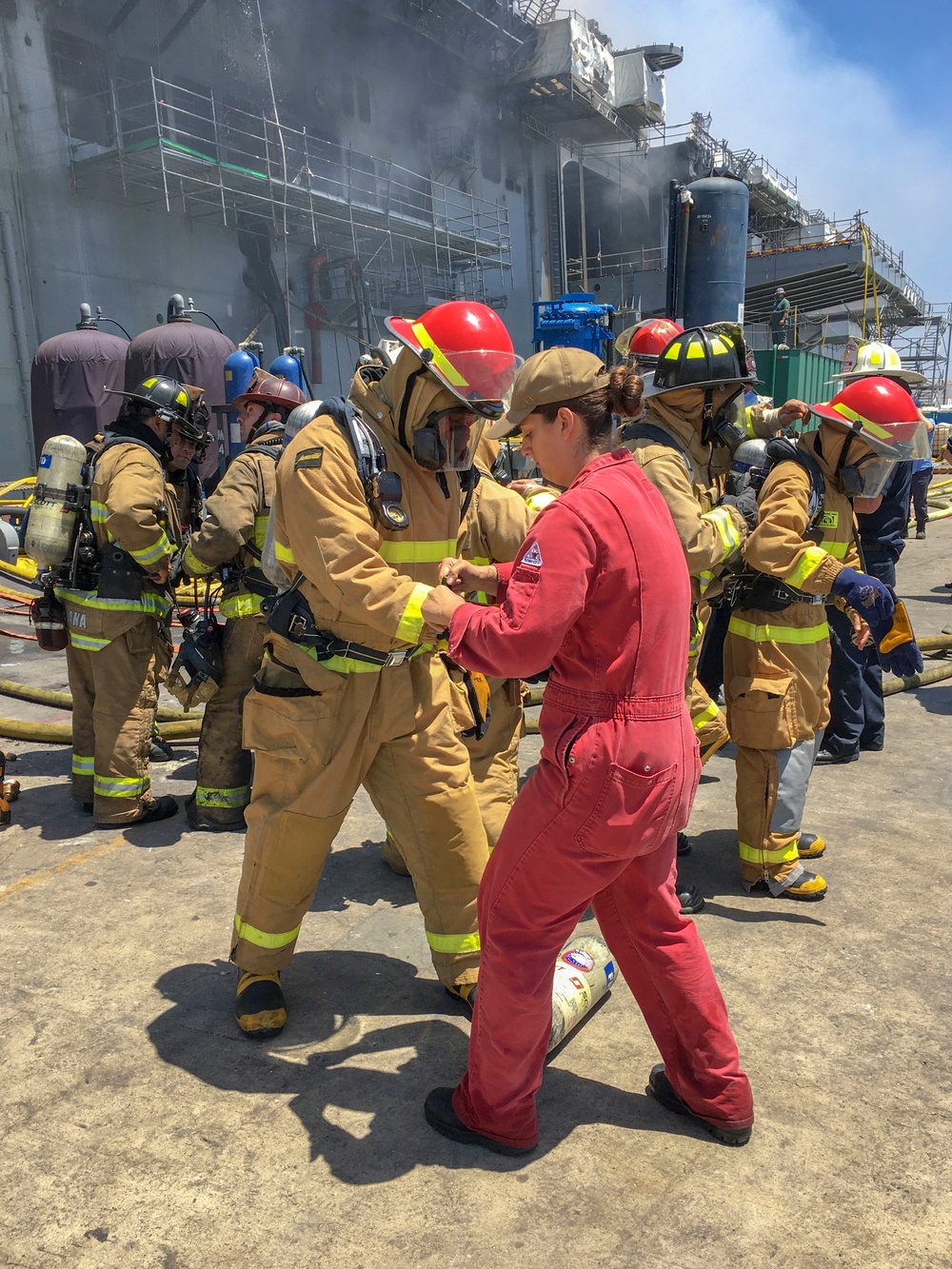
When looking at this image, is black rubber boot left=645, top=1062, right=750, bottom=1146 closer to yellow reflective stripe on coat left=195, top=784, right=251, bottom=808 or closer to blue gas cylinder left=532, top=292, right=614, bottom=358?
yellow reflective stripe on coat left=195, top=784, right=251, bottom=808

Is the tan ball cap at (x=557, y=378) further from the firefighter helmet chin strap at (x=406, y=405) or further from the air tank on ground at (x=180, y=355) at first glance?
the air tank on ground at (x=180, y=355)

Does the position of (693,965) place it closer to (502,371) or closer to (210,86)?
(502,371)

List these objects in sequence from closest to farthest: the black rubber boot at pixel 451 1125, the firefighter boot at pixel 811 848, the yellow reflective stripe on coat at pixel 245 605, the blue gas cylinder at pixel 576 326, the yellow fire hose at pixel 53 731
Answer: the black rubber boot at pixel 451 1125, the firefighter boot at pixel 811 848, the yellow reflective stripe on coat at pixel 245 605, the yellow fire hose at pixel 53 731, the blue gas cylinder at pixel 576 326

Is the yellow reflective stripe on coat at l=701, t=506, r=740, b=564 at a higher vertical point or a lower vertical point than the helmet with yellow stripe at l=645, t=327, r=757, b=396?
lower

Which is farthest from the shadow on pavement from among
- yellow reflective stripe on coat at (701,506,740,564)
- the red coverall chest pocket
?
yellow reflective stripe on coat at (701,506,740,564)

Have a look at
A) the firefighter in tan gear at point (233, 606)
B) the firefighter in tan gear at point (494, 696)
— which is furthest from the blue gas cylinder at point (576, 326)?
the firefighter in tan gear at point (494, 696)

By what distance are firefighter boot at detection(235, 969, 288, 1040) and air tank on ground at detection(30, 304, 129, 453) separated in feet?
41.0

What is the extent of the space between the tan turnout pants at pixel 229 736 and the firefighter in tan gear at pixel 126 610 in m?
0.29

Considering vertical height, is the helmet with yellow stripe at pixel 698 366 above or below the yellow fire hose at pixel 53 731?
above

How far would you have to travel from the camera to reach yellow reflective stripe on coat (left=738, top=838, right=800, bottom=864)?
370 centimetres

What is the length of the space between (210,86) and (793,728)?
66.6 feet

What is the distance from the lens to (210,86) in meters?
18.9

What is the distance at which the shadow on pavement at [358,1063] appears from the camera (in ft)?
7.68


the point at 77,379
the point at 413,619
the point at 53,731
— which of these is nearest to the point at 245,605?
the point at 53,731
